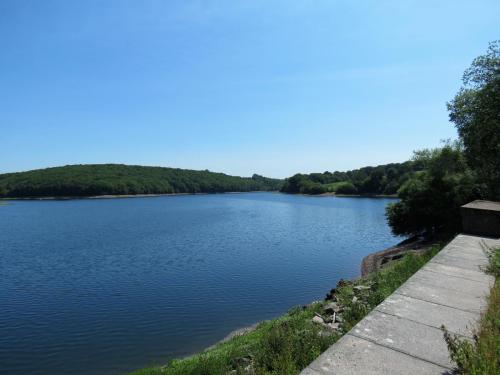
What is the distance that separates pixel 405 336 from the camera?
Answer: 4.54 metres

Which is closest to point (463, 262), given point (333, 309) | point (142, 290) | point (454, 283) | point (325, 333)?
point (454, 283)

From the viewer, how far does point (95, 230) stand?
53.8m

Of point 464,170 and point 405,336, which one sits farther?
point 464,170

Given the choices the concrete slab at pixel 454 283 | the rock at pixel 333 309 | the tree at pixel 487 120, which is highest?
the tree at pixel 487 120

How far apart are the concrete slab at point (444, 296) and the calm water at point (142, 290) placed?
10985mm

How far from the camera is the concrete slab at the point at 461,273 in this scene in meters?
7.04

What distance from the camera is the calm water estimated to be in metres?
15.1

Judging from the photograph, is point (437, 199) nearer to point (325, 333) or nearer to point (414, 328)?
point (325, 333)

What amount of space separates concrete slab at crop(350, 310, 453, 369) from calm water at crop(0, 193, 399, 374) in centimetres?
1144

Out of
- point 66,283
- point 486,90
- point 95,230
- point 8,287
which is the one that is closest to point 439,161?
point 486,90

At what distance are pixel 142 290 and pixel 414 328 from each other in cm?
2083

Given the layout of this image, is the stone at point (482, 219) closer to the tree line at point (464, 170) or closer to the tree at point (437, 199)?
the tree line at point (464, 170)

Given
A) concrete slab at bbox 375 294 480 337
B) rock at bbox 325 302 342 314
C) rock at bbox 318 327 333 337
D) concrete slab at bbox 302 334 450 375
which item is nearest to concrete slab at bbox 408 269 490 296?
concrete slab at bbox 375 294 480 337

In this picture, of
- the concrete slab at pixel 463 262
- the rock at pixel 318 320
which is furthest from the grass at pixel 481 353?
the rock at pixel 318 320
